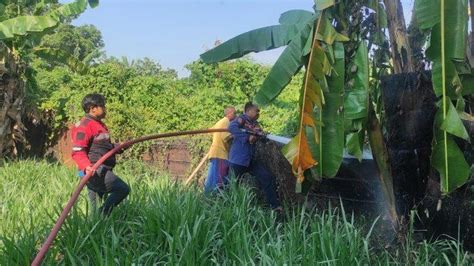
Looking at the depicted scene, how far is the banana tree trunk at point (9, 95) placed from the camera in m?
12.4

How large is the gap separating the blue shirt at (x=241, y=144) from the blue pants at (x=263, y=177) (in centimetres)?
7

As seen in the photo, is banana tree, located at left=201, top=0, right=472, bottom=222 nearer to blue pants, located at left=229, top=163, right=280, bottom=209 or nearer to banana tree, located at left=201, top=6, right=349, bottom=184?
banana tree, located at left=201, top=6, right=349, bottom=184

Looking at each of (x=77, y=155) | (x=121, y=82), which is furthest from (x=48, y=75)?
(x=77, y=155)

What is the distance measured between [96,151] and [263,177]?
195cm

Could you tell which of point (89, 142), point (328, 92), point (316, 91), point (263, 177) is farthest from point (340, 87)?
point (89, 142)

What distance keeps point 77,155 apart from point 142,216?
119cm

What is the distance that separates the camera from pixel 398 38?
5148 mm

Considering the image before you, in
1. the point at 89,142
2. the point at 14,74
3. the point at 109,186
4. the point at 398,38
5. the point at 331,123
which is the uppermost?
the point at 398,38

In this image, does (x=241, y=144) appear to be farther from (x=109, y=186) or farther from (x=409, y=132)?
(x=409, y=132)

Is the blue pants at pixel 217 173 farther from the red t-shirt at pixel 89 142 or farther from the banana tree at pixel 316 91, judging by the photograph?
the banana tree at pixel 316 91

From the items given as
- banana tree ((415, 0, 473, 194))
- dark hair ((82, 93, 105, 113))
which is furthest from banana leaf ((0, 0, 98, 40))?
banana tree ((415, 0, 473, 194))

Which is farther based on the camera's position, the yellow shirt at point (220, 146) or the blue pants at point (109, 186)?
the yellow shirt at point (220, 146)

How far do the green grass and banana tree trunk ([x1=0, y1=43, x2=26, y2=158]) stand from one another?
6.98m

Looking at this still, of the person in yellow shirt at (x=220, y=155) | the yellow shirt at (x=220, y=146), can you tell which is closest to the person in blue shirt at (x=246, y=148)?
the person in yellow shirt at (x=220, y=155)
